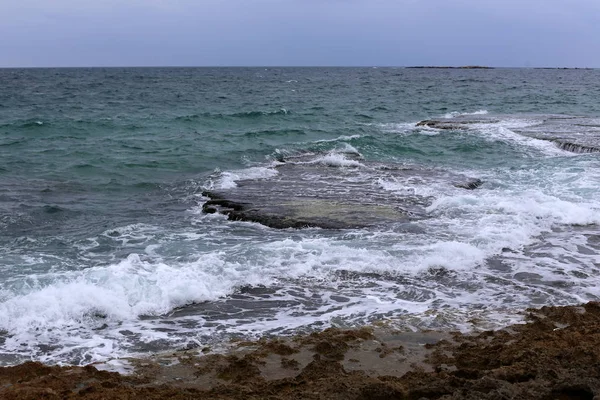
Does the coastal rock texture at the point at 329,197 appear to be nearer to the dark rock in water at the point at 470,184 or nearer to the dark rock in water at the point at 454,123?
the dark rock in water at the point at 470,184

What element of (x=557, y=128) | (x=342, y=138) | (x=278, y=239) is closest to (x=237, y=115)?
(x=342, y=138)

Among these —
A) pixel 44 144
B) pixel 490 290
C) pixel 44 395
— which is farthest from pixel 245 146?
pixel 44 395

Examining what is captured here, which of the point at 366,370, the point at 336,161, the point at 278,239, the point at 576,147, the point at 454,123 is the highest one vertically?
the point at 454,123

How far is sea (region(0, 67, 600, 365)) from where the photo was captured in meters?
7.09

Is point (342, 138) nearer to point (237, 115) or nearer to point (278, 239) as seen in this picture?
point (237, 115)

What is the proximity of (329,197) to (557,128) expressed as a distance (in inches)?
654

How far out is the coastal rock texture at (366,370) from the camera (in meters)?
4.84

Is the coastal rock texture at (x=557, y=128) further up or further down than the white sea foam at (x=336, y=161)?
further up

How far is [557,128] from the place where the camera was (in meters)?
25.8

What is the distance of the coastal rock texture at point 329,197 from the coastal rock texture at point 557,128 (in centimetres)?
699

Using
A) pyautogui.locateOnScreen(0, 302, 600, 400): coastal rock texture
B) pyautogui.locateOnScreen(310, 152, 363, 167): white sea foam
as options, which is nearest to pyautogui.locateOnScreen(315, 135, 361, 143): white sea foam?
pyautogui.locateOnScreen(310, 152, 363, 167): white sea foam

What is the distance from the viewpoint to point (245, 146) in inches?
882

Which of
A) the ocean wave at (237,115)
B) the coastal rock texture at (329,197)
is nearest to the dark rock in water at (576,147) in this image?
the coastal rock texture at (329,197)

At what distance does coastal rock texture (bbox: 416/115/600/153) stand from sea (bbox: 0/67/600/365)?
7.2 inches
